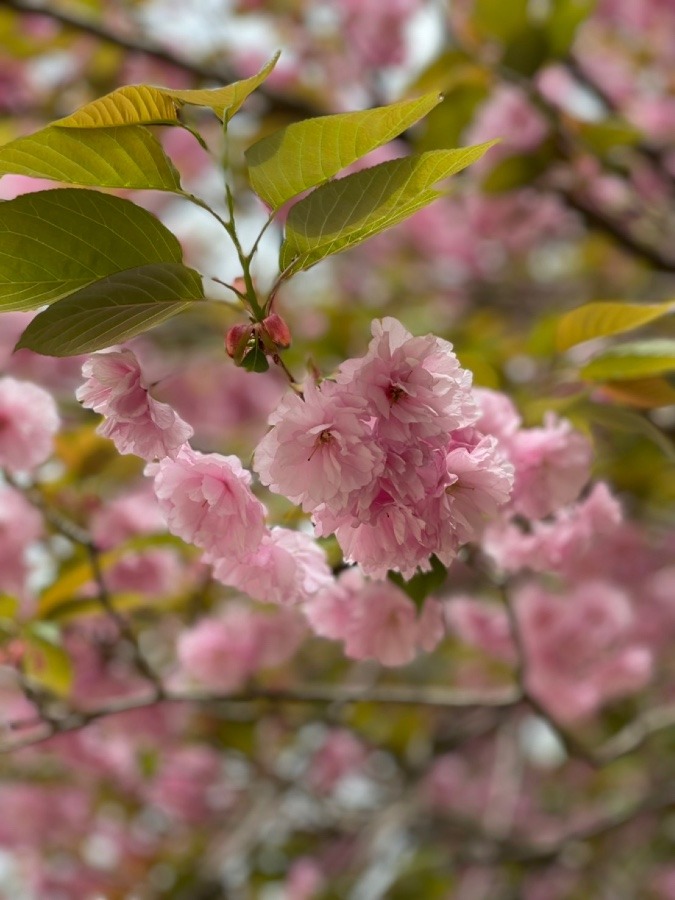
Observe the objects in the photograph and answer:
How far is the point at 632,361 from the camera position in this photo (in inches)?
41.5

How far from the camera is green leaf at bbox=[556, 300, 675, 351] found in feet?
3.34

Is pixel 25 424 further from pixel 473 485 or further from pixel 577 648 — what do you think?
pixel 577 648

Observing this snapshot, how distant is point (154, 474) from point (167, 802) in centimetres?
220

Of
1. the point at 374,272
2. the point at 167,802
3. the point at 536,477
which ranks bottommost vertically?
the point at 167,802

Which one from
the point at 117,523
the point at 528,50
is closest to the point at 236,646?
the point at 117,523

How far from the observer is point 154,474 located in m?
0.84

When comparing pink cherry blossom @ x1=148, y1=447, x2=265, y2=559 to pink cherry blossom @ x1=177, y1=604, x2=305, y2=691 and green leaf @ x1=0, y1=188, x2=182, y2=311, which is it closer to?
green leaf @ x1=0, y1=188, x2=182, y2=311

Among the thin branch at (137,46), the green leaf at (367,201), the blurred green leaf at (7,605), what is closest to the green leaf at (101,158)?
the green leaf at (367,201)

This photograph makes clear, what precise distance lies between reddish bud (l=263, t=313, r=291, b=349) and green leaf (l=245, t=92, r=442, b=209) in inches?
3.8

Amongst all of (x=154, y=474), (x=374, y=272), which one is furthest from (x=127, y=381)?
(x=374, y=272)

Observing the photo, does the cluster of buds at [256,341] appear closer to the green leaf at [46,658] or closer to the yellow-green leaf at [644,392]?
the yellow-green leaf at [644,392]

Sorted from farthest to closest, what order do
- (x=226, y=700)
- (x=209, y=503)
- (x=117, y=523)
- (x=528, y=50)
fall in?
(x=528, y=50), (x=117, y=523), (x=226, y=700), (x=209, y=503)

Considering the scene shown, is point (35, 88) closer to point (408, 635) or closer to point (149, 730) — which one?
point (149, 730)

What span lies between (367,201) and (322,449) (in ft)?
0.72
